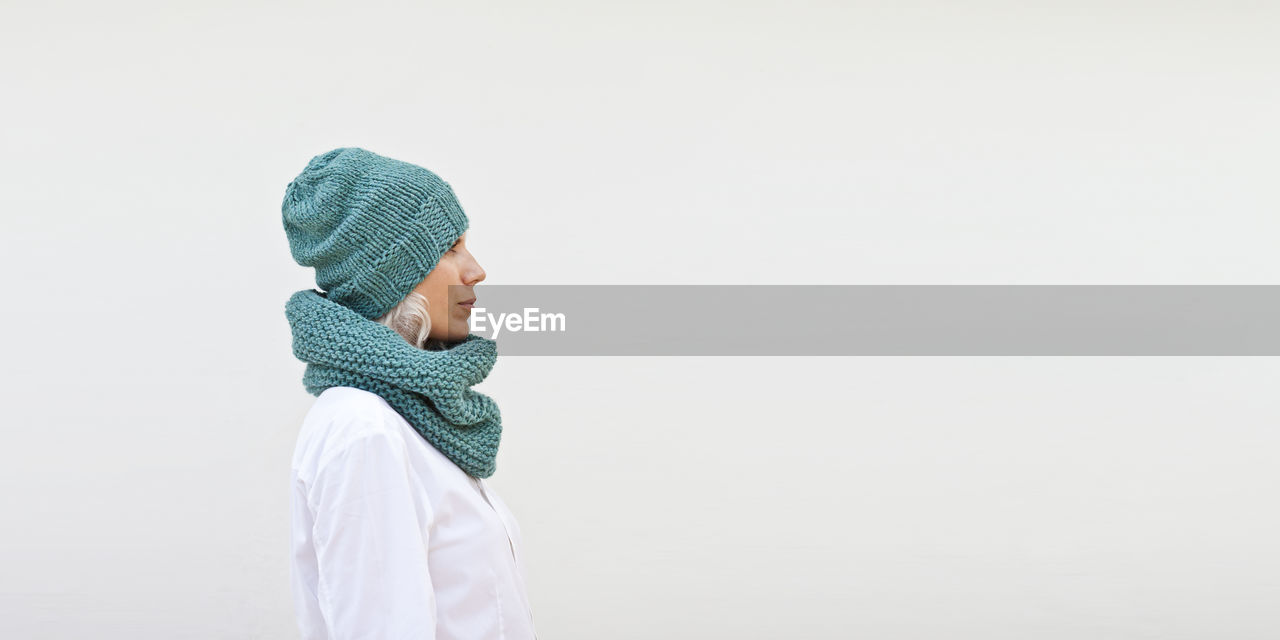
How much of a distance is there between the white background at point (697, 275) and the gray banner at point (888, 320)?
4cm

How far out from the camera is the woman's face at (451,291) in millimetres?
1402

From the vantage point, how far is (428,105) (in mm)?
2969

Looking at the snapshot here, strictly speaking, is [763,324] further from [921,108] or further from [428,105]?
[428,105]

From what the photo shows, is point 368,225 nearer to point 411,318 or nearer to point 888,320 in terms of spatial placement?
point 411,318

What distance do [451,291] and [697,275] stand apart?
1.66 metres

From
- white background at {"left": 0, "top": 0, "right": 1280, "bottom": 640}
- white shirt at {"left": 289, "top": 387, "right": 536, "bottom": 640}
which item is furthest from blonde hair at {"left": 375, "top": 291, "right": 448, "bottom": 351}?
white background at {"left": 0, "top": 0, "right": 1280, "bottom": 640}

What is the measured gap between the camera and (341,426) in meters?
1.19

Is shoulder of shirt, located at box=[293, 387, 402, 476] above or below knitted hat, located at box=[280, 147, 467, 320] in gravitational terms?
below

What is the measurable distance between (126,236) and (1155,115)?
3.06m

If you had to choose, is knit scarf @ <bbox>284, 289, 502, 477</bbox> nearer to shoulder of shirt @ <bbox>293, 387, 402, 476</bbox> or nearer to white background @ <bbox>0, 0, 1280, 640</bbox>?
shoulder of shirt @ <bbox>293, 387, 402, 476</bbox>

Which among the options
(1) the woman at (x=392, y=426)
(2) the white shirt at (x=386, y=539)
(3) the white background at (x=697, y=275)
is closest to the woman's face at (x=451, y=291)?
(1) the woman at (x=392, y=426)

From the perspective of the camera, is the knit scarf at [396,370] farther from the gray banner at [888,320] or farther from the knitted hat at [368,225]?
the gray banner at [888,320]

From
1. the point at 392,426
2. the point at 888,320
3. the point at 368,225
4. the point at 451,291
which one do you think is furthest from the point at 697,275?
the point at 392,426

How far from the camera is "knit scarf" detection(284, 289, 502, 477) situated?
129cm
